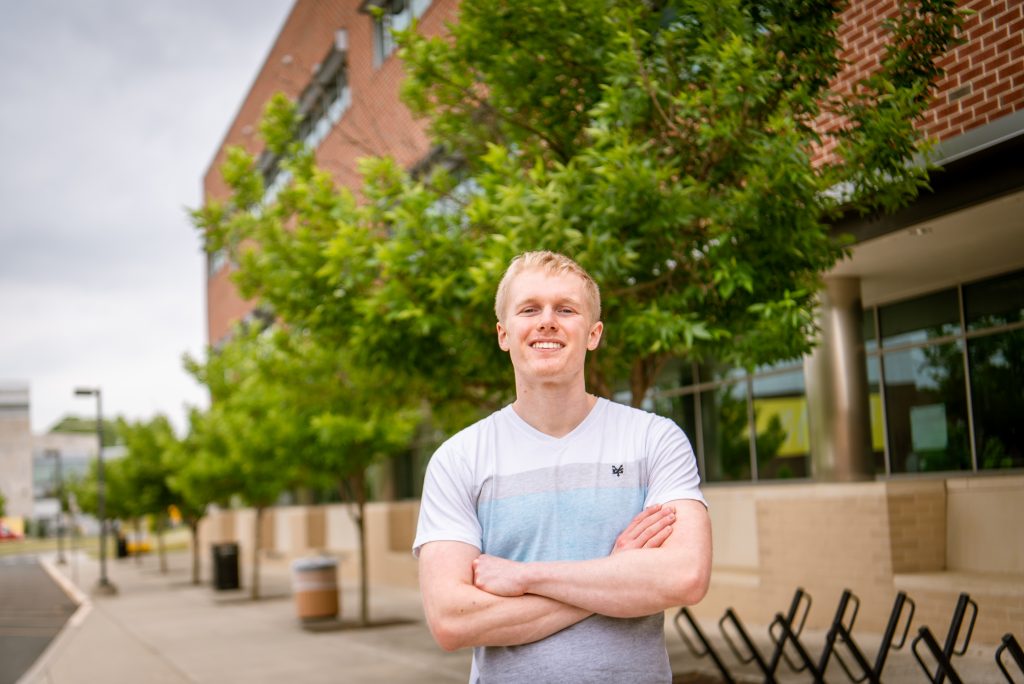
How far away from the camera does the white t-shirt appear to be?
8.36 feet

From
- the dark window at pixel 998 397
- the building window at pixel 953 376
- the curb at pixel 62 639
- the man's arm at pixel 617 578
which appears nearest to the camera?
the man's arm at pixel 617 578

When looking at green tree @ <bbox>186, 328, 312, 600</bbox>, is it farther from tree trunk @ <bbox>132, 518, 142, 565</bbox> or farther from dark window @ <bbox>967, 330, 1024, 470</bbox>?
tree trunk @ <bbox>132, 518, 142, 565</bbox>

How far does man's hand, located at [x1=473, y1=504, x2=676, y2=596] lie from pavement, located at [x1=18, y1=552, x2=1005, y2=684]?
7086 mm

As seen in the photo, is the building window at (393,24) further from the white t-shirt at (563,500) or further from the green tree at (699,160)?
the white t-shirt at (563,500)

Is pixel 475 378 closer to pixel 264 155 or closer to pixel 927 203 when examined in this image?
pixel 927 203

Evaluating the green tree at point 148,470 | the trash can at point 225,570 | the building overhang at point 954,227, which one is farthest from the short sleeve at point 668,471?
the green tree at point 148,470

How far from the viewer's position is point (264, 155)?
3397cm

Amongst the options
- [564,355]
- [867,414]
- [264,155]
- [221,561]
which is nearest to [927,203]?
[867,414]

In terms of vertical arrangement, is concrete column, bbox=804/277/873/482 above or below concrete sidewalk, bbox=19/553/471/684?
above

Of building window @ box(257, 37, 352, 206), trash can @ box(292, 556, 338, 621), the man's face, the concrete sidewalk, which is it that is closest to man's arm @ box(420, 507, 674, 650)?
the man's face

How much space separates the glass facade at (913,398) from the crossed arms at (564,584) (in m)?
10.4

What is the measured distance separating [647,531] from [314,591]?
50.8 feet

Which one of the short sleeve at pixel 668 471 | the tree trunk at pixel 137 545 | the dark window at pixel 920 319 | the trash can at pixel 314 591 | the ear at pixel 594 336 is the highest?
the dark window at pixel 920 319

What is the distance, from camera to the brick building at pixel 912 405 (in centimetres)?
900
